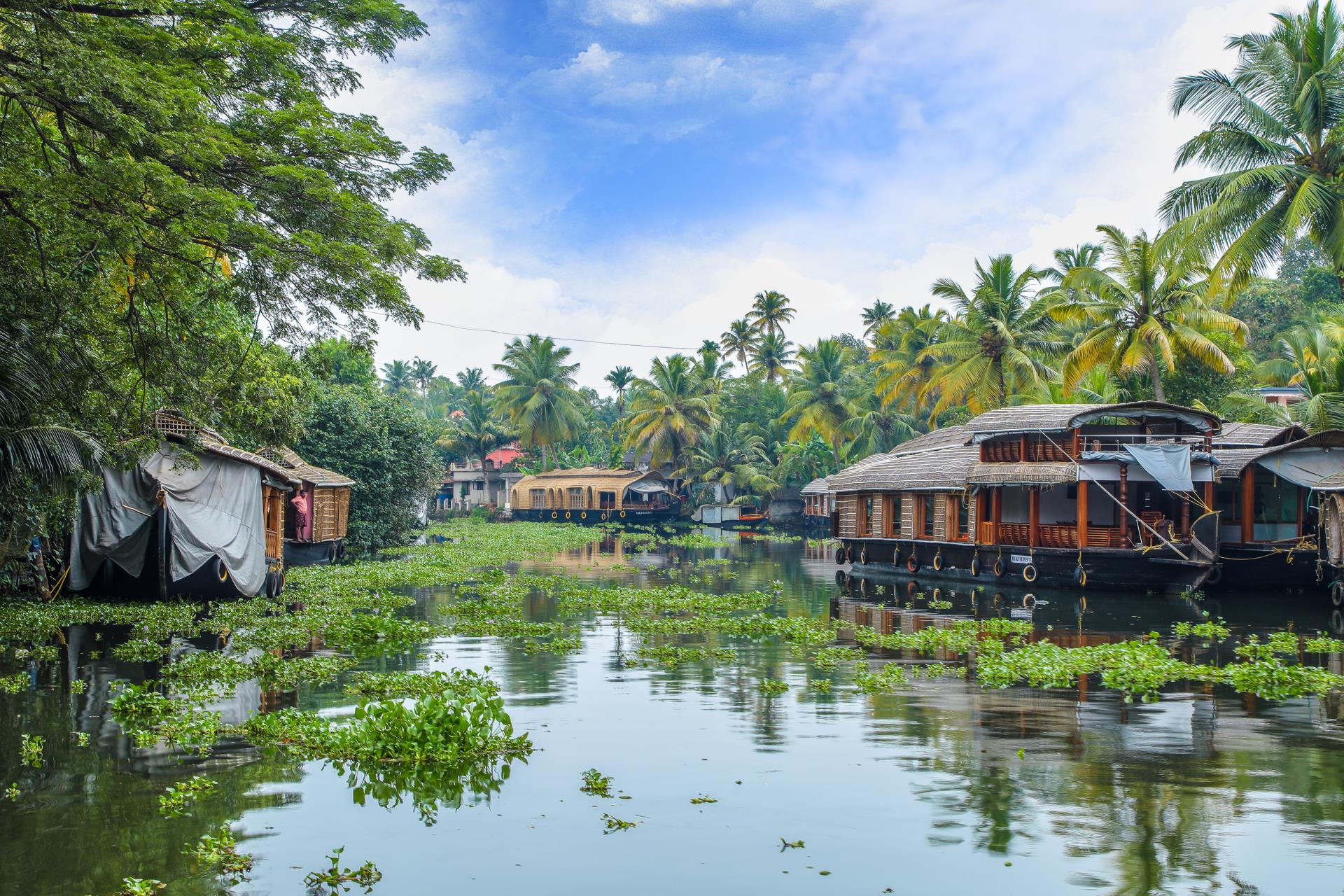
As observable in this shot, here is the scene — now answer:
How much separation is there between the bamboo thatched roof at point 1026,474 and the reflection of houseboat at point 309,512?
18.1 meters

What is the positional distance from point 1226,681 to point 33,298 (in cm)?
1576

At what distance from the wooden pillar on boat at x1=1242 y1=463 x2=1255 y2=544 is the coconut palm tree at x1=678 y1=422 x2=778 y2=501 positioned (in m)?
37.3

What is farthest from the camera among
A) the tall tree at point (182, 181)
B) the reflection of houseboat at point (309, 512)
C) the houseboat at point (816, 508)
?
the houseboat at point (816, 508)

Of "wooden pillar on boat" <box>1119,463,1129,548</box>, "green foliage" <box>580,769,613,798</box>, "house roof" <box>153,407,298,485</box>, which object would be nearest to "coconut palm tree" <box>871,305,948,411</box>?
"wooden pillar on boat" <box>1119,463,1129,548</box>

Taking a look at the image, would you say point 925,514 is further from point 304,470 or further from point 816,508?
point 816,508

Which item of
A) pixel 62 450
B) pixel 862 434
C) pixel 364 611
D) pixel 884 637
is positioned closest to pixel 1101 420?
pixel 884 637

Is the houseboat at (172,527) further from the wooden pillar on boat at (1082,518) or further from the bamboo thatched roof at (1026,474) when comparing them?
the wooden pillar on boat at (1082,518)

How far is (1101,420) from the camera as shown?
25188 millimetres

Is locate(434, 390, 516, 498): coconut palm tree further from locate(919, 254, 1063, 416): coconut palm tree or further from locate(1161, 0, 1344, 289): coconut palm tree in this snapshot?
locate(1161, 0, 1344, 289): coconut palm tree

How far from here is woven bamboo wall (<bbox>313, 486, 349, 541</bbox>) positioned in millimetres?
28966

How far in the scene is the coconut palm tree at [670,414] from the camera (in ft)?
214

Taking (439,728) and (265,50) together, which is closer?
(439,728)

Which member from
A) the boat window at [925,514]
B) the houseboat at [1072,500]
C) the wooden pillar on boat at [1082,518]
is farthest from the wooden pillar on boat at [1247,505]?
the boat window at [925,514]

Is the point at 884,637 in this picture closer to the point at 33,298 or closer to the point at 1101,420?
the point at 1101,420
